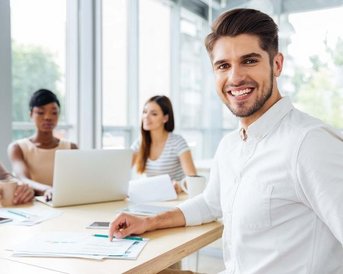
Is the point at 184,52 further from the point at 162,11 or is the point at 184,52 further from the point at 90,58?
the point at 90,58

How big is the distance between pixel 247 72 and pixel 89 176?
0.83 meters

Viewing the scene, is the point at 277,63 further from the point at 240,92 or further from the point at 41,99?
the point at 41,99

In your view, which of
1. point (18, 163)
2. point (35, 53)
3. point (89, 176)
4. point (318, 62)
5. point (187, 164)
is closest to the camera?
point (89, 176)

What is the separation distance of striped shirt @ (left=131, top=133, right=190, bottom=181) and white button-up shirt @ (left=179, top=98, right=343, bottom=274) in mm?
1400

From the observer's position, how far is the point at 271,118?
3.45 ft

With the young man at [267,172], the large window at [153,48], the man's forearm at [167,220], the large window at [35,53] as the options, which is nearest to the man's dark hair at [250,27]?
the young man at [267,172]

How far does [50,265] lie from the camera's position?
2.92ft

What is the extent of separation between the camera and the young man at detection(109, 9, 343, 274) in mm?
881

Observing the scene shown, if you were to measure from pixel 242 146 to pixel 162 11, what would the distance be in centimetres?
406

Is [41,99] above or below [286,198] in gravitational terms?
above

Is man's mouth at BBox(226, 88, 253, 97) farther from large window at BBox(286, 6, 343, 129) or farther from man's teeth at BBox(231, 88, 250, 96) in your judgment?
large window at BBox(286, 6, 343, 129)

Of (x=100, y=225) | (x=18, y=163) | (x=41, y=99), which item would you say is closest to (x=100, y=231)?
(x=100, y=225)

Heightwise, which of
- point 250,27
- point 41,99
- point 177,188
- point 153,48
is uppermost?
point 153,48

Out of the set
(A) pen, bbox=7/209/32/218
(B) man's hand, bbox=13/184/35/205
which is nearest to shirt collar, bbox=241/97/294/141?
(A) pen, bbox=7/209/32/218
